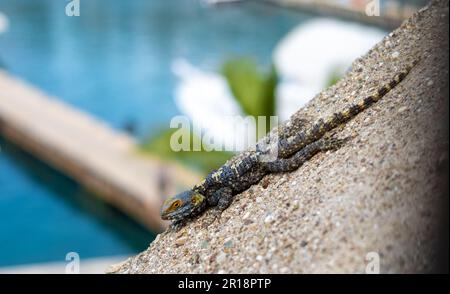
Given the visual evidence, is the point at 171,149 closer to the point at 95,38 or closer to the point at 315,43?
the point at 315,43

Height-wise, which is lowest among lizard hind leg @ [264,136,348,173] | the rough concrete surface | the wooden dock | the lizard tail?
the rough concrete surface

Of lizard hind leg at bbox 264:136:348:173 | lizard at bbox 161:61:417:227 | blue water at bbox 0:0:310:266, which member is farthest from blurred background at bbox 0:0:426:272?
lizard hind leg at bbox 264:136:348:173

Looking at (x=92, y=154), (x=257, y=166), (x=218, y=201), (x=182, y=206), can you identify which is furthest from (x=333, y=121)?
(x=92, y=154)

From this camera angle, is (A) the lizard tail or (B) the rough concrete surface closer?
(B) the rough concrete surface

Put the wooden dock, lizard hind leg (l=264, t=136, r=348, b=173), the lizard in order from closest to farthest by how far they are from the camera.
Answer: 1. lizard hind leg (l=264, t=136, r=348, b=173)
2. the lizard
3. the wooden dock

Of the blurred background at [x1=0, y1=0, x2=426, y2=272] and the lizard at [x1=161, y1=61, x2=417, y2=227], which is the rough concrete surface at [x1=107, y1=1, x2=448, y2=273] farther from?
the blurred background at [x1=0, y1=0, x2=426, y2=272]

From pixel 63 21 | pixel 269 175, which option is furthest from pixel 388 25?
pixel 269 175
